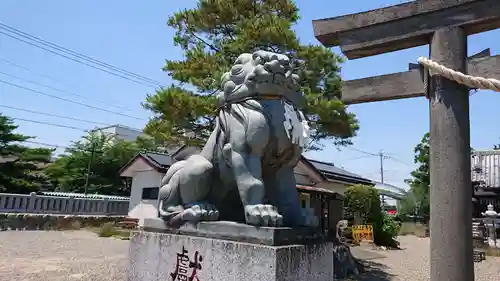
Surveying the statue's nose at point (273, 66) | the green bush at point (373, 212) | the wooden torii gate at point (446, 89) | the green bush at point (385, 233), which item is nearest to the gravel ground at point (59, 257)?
the statue's nose at point (273, 66)

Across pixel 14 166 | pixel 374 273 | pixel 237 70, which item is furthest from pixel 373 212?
pixel 14 166

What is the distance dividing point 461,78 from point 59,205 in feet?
42.3

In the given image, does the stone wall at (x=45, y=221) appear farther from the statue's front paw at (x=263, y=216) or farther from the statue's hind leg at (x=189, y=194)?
the statue's front paw at (x=263, y=216)

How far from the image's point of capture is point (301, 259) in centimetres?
222

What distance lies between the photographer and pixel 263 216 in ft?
7.20

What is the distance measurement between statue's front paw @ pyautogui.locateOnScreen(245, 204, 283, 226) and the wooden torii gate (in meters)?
1.32

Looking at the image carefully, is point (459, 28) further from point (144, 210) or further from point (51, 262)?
point (144, 210)

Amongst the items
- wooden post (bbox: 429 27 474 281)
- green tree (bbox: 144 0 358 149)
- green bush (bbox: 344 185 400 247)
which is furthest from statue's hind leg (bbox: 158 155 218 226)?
green bush (bbox: 344 185 400 247)

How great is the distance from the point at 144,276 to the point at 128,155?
1849cm

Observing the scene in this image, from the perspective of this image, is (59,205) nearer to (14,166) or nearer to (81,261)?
(14,166)

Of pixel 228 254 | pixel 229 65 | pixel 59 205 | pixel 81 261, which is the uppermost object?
pixel 229 65

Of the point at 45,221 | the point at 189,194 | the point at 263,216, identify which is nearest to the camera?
the point at 263,216

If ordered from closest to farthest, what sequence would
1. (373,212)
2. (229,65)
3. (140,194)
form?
(229,65) → (373,212) → (140,194)

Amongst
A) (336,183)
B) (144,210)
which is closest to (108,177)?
(144,210)
